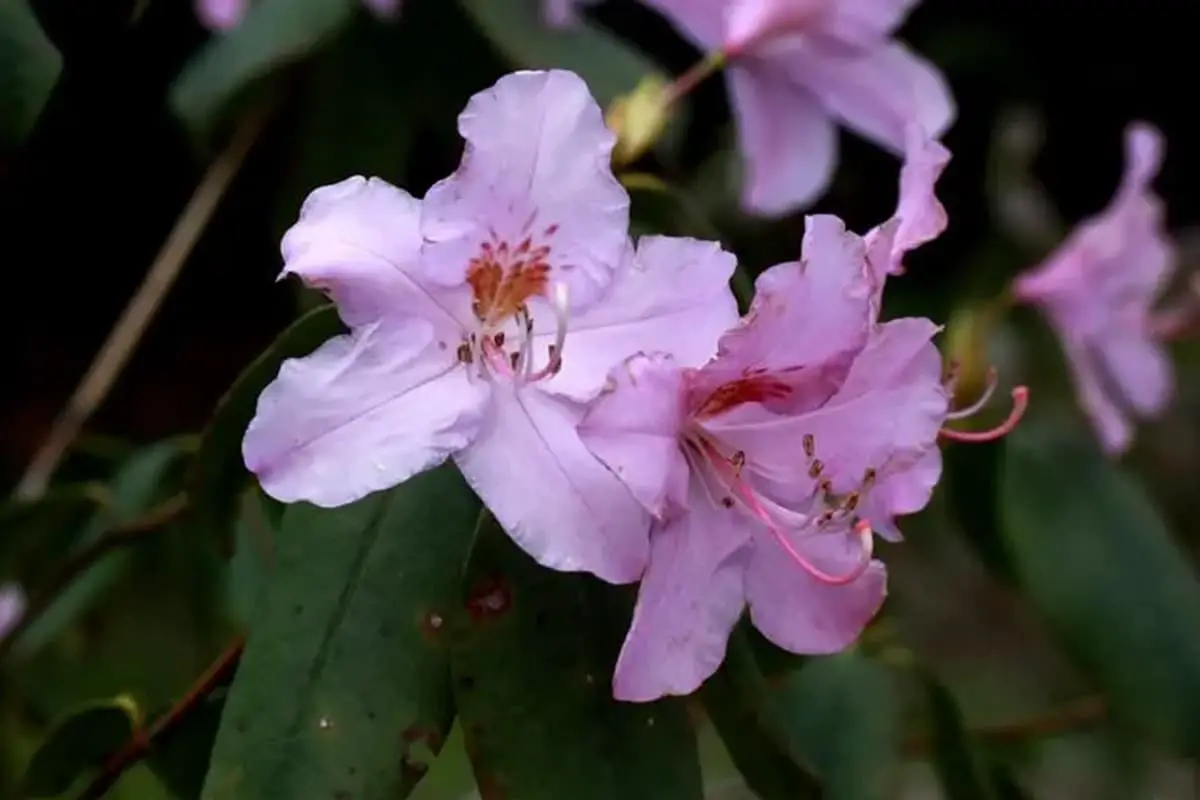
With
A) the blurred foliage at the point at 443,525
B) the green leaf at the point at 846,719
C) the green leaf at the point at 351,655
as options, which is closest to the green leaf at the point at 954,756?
the blurred foliage at the point at 443,525

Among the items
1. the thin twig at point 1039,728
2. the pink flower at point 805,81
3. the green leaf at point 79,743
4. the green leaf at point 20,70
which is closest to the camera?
the green leaf at point 20,70

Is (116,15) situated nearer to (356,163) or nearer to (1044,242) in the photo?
(356,163)

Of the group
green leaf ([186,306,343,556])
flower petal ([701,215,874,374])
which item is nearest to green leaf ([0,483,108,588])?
green leaf ([186,306,343,556])

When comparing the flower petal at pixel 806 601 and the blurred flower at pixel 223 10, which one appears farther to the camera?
the blurred flower at pixel 223 10

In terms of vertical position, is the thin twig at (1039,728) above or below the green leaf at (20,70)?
below

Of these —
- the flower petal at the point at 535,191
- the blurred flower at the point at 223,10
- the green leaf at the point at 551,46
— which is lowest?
the green leaf at the point at 551,46

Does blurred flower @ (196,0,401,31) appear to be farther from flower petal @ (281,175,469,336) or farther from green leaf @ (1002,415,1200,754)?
green leaf @ (1002,415,1200,754)

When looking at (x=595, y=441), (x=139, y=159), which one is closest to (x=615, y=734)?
(x=595, y=441)

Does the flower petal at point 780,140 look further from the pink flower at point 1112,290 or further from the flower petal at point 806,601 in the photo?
the flower petal at point 806,601
